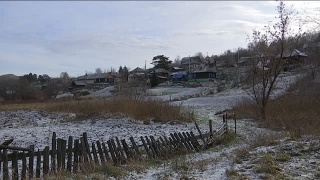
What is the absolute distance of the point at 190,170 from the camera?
903cm

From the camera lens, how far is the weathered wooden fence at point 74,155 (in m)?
7.78

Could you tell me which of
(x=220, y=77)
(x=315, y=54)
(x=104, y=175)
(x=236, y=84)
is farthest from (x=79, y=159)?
(x=220, y=77)

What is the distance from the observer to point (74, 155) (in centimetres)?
901

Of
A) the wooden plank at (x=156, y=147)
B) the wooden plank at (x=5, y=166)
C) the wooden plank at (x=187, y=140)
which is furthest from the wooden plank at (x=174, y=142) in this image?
the wooden plank at (x=5, y=166)

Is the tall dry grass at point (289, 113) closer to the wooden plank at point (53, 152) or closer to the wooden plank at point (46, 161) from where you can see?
the wooden plank at point (53, 152)

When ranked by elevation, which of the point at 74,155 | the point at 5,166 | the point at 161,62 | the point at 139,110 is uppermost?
the point at 161,62

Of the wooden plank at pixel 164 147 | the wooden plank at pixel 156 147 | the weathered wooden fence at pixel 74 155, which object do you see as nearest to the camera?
the weathered wooden fence at pixel 74 155

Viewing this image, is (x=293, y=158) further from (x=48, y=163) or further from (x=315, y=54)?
(x=315, y=54)

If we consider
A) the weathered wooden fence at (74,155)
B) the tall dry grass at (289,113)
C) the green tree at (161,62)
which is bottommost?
the tall dry grass at (289,113)

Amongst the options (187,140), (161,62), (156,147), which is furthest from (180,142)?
(161,62)

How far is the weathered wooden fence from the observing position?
25.5 feet

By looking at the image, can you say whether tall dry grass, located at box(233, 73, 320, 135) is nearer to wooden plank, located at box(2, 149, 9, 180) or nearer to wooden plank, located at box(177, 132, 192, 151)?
wooden plank, located at box(177, 132, 192, 151)

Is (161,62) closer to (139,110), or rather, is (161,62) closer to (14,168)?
(139,110)

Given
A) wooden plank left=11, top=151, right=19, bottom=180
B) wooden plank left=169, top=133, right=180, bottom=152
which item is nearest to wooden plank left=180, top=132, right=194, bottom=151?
wooden plank left=169, top=133, right=180, bottom=152
